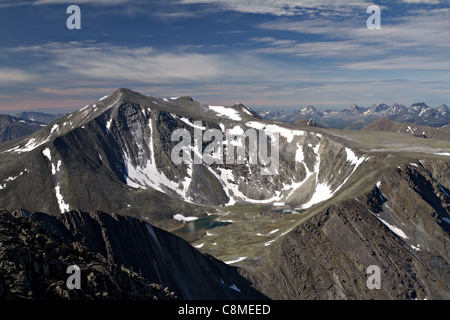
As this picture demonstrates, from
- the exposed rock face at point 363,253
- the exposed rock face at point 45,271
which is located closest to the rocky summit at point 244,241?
the exposed rock face at point 45,271

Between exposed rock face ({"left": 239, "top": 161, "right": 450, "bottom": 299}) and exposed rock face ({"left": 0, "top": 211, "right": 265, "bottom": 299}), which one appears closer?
exposed rock face ({"left": 0, "top": 211, "right": 265, "bottom": 299})

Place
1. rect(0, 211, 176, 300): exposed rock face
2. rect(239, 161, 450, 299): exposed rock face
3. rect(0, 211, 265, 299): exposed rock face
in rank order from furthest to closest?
rect(239, 161, 450, 299): exposed rock face
rect(0, 211, 265, 299): exposed rock face
rect(0, 211, 176, 300): exposed rock face

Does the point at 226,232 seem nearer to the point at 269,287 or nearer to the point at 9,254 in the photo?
the point at 269,287

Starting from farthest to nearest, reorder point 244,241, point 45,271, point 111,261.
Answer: point 244,241
point 111,261
point 45,271

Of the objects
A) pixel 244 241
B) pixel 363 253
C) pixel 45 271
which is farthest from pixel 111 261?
pixel 244 241

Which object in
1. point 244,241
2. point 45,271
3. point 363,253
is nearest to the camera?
point 45,271

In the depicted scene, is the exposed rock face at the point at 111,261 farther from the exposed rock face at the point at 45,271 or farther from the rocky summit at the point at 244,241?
the rocky summit at the point at 244,241

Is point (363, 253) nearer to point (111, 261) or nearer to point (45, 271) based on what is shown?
point (111, 261)

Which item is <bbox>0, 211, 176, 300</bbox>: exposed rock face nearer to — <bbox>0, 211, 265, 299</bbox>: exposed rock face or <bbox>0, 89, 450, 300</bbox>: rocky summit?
<bbox>0, 211, 265, 299</bbox>: exposed rock face

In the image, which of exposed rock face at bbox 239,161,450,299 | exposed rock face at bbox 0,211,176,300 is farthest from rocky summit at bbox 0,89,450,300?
exposed rock face at bbox 239,161,450,299
